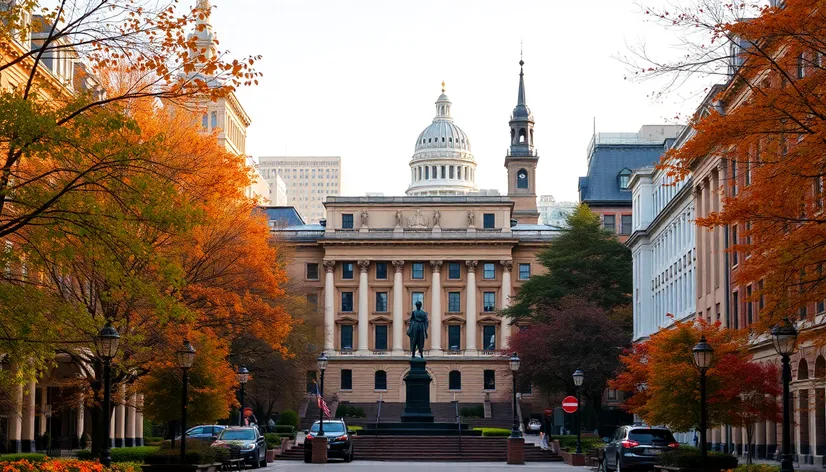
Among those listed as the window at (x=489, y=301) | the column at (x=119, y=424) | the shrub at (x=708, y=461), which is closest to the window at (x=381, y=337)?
the window at (x=489, y=301)

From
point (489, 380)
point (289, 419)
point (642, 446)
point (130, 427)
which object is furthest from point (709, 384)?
point (489, 380)

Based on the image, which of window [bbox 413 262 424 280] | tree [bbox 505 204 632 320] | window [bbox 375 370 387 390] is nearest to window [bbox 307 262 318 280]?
window [bbox 413 262 424 280]

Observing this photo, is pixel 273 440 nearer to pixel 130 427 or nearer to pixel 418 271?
pixel 130 427

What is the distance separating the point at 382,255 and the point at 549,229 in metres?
17.5

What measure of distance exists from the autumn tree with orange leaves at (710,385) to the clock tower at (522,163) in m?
111

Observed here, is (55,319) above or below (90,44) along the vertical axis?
below

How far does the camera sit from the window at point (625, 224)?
125812 millimetres

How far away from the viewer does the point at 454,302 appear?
5123 inches

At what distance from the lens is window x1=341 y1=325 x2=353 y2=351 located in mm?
129125

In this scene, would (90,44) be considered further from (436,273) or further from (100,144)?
(436,273)

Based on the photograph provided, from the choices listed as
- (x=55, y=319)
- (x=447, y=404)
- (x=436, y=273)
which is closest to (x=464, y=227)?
(x=436, y=273)

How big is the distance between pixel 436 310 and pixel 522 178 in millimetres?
39006

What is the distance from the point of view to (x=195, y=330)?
154 ft

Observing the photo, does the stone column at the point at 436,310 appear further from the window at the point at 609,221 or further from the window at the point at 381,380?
the window at the point at 609,221
